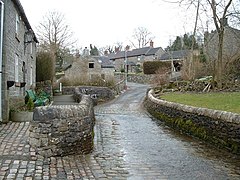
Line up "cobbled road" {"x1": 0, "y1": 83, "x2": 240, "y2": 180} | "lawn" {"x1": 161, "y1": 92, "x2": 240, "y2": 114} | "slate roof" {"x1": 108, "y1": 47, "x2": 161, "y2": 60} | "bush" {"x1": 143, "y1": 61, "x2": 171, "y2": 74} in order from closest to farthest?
1. "cobbled road" {"x1": 0, "y1": 83, "x2": 240, "y2": 180}
2. "lawn" {"x1": 161, "y1": 92, "x2": 240, "y2": 114}
3. "bush" {"x1": 143, "y1": 61, "x2": 171, "y2": 74}
4. "slate roof" {"x1": 108, "y1": 47, "x2": 161, "y2": 60}

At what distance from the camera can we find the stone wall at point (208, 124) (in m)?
9.01

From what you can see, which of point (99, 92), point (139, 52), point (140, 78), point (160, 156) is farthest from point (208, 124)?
point (139, 52)

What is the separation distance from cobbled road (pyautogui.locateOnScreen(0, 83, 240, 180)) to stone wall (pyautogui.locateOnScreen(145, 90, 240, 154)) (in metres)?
0.35

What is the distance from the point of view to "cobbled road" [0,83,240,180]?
22.0 ft

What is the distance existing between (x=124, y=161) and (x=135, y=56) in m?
73.0

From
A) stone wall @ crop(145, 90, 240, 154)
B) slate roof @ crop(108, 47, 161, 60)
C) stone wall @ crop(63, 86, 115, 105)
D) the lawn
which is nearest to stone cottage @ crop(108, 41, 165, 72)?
slate roof @ crop(108, 47, 161, 60)

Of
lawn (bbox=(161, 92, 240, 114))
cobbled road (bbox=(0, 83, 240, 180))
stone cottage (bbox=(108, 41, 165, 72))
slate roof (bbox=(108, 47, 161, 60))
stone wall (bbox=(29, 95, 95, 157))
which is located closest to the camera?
cobbled road (bbox=(0, 83, 240, 180))

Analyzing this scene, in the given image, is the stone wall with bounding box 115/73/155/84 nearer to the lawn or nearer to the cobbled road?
the lawn

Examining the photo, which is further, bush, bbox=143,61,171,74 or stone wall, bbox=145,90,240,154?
bush, bbox=143,61,171,74

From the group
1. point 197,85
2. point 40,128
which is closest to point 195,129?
point 40,128

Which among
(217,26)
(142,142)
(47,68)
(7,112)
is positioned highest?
A: (217,26)

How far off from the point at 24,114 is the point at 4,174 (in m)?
7.47

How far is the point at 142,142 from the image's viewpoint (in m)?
11.0

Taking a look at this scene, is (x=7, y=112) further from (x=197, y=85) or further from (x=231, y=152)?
(x=197, y=85)
